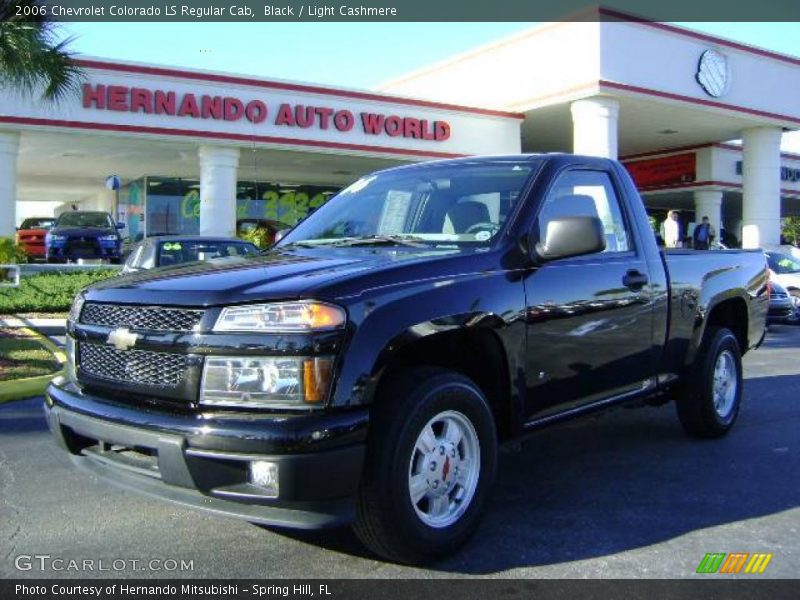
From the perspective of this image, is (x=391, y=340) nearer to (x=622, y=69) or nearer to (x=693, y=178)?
(x=622, y=69)

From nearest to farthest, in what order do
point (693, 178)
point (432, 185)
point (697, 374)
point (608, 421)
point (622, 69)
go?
point (432, 185) < point (697, 374) < point (608, 421) < point (622, 69) < point (693, 178)

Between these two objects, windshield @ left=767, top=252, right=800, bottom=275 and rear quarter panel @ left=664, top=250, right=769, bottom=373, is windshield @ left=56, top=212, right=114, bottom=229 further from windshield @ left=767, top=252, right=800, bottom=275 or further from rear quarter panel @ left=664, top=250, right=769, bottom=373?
rear quarter panel @ left=664, top=250, right=769, bottom=373

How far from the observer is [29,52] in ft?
32.0

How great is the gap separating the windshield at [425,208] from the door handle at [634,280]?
880 mm

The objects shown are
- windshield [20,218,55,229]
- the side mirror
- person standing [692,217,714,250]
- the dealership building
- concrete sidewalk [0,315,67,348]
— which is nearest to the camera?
the side mirror

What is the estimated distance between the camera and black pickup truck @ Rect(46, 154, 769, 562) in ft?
9.99

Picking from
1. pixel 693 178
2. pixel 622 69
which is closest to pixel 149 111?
pixel 622 69

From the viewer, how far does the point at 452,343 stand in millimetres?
3746

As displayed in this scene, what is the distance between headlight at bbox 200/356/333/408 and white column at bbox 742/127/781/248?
24127 millimetres

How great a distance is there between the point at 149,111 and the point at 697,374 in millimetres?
16548

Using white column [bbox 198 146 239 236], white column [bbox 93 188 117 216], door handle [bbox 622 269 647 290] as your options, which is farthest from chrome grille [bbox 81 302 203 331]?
white column [bbox 93 188 117 216]

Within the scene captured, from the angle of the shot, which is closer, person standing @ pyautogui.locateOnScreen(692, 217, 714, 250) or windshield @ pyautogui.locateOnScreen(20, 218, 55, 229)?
person standing @ pyautogui.locateOnScreen(692, 217, 714, 250)

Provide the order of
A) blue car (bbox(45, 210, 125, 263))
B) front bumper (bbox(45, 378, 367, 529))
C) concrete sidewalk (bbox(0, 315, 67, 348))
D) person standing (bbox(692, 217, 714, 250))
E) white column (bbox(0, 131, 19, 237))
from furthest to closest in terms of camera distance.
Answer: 1. person standing (bbox(692, 217, 714, 250))
2. blue car (bbox(45, 210, 125, 263))
3. white column (bbox(0, 131, 19, 237))
4. concrete sidewalk (bbox(0, 315, 67, 348))
5. front bumper (bbox(45, 378, 367, 529))

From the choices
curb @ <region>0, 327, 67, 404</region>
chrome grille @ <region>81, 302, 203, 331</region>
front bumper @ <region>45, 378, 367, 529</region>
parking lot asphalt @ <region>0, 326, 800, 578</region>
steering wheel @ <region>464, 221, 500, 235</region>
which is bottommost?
parking lot asphalt @ <region>0, 326, 800, 578</region>
